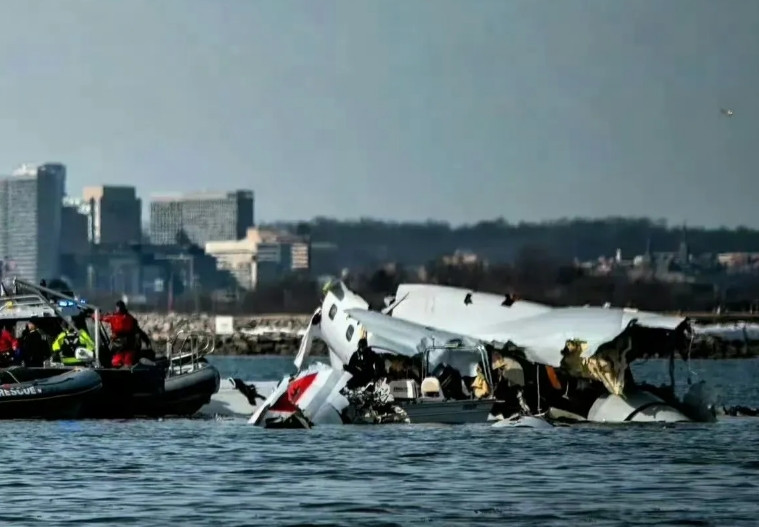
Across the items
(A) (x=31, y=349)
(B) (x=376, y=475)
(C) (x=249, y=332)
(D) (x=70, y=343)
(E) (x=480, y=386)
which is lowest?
(C) (x=249, y=332)

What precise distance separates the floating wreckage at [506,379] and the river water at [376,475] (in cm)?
91

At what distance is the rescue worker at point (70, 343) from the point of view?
45031 millimetres

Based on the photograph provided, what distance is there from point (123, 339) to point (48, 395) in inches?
115

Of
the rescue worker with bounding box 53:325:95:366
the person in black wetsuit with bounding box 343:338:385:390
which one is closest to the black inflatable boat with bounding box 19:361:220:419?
the rescue worker with bounding box 53:325:95:366

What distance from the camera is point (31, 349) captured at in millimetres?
45062

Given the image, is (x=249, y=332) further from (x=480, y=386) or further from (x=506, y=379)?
(x=506, y=379)

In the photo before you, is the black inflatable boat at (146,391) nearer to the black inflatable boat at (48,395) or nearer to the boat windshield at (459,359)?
the black inflatable boat at (48,395)

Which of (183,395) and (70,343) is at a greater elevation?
(70,343)

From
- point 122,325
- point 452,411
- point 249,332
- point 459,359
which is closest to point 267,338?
point 249,332

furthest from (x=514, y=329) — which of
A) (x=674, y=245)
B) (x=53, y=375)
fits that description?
(x=674, y=245)

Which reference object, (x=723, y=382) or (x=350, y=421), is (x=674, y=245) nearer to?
(x=723, y=382)

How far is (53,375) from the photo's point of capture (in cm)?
4381

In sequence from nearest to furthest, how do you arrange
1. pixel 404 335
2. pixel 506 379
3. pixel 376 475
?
pixel 376 475, pixel 506 379, pixel 404 335

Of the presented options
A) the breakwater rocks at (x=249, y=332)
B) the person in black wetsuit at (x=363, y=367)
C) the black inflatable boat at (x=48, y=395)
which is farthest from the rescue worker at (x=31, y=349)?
the breakwater rocks at (x=249, y=332)
